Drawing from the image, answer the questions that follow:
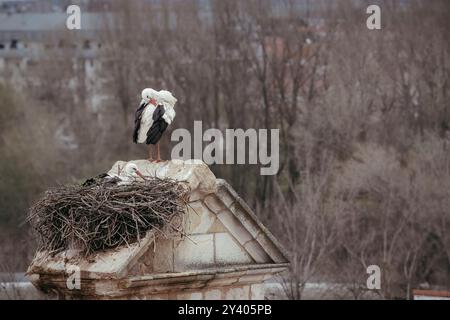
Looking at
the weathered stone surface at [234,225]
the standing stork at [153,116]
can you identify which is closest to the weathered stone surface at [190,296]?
the weathered stone surface at [234,225]

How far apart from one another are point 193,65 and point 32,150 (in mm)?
8369

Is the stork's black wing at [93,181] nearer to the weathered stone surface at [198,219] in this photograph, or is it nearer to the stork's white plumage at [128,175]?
the stork's white plumage at [128,175]

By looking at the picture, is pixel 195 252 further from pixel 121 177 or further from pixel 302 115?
pixel 302 115

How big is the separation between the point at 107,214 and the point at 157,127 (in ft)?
5.98

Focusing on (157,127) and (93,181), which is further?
(157,127)

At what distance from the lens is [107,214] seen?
13.0m

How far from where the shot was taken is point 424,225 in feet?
147

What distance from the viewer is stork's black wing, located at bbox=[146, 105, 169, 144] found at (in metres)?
14.5

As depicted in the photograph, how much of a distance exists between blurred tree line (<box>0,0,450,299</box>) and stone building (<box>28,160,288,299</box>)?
26796mm

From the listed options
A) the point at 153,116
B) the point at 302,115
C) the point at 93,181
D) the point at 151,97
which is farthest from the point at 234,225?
the point at 302,115

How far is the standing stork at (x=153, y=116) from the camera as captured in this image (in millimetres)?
14602

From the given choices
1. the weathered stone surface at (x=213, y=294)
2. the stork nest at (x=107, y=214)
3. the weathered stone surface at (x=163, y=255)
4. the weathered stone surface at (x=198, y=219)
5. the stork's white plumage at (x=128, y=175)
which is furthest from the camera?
the stork's white plumage at (x=128, y=175)

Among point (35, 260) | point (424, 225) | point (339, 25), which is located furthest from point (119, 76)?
point (35, 260)

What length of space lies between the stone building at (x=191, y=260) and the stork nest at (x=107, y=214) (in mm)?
98
